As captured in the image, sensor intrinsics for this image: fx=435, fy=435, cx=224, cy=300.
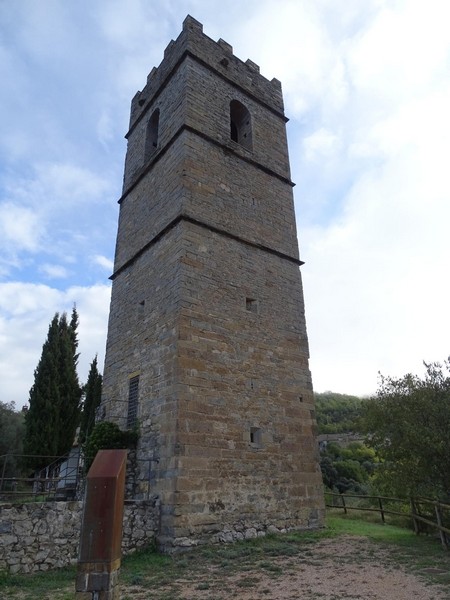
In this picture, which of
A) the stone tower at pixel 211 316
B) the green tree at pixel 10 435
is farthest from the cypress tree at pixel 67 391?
the stone tower at pixel 211 316

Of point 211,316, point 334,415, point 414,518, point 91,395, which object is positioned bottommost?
point 414,518

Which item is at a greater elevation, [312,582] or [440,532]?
[440,532]

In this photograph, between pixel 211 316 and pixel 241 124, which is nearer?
A: pixel 211 316

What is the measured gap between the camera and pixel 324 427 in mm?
31875

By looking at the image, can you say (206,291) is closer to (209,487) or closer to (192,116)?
(209,487)

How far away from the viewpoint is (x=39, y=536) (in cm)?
680

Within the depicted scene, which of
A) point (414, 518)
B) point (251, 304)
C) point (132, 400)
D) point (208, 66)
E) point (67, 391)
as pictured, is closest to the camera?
point (414, 518)

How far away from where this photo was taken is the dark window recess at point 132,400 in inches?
393

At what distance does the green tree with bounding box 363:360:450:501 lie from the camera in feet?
27.9

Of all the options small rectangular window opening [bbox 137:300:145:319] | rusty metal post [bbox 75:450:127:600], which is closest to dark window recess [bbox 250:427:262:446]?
small rectangular window opening [bbox 137:300:145:319]

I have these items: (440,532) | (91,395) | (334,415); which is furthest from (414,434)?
(334,415)

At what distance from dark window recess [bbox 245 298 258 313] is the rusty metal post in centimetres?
715

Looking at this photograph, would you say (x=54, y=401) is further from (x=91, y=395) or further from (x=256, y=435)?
(x=256, y=435)

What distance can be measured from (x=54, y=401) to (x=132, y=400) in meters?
12.5
